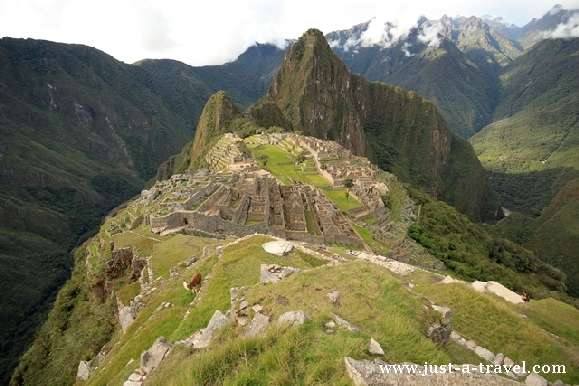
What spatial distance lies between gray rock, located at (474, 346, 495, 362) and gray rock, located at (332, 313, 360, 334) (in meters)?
4.78

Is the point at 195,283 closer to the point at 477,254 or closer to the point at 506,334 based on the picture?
the point at 506,334

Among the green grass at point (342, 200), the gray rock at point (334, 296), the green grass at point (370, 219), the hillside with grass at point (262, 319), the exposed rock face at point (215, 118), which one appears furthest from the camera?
the exposed rock face at point (215, 118)

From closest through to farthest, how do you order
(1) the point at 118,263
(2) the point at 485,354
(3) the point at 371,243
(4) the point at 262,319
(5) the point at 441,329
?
(4) the point at 262,319, (5) the point at 441,329, (2) the point at 485,354, (1) the point at 118,263, (3) the point at 371,243

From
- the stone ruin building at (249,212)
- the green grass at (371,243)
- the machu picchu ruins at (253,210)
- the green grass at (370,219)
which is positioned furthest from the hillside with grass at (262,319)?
the green grass at (370,219)

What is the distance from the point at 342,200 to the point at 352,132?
133 m

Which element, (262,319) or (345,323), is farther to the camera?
(262,319)

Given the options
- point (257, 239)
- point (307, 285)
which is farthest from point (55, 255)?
point (307, 285)

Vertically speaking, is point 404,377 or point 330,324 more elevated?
point 330,324

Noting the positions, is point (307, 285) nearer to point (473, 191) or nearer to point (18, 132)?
point (473, 191)

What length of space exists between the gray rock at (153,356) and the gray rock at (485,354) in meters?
8.63

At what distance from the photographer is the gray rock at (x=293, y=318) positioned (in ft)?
23.7

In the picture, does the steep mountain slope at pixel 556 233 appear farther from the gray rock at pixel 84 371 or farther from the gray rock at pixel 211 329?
the gray rock at pixel 84 371

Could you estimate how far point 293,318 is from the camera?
290 inches

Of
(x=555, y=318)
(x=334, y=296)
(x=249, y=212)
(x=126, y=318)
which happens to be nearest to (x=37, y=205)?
(x=249, y=212)
